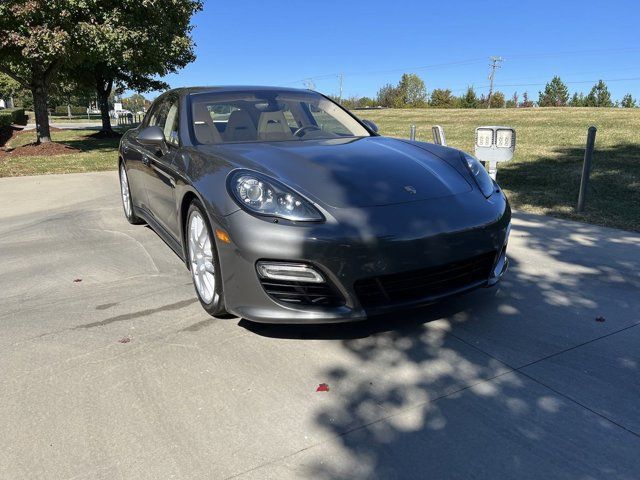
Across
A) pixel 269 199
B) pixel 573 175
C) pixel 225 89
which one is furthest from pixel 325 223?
pixel 573 175

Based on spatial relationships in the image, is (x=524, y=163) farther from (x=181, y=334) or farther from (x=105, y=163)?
(x=105, y=163)

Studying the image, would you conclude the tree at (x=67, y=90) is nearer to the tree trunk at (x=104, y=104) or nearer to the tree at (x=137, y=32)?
the tree trunk at (x=104, y=104)

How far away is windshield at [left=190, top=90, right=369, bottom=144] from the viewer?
3818 millimetres

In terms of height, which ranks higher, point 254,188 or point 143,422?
point 254,188

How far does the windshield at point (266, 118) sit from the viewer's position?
382cm

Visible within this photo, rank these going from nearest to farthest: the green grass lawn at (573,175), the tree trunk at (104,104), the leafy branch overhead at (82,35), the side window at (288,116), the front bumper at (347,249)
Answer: the front bumper at (347,249) → the side window at (288,116) → the green grass lawn at (573,175) → the leafy branch overhead at (82,35) → the tree trunk at (104,104)

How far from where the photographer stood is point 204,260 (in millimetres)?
3207

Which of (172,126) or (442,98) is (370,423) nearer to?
(172,126)

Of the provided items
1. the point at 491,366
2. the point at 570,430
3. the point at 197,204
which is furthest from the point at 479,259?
the point at 197,204

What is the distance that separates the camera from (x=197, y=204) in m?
3.13

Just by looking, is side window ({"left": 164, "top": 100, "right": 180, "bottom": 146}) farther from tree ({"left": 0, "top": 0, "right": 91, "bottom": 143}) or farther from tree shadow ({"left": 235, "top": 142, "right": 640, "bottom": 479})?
tree ({"left": 0, "top": 0, "right": 91, "bottom": 143})

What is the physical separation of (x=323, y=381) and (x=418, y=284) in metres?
0.72

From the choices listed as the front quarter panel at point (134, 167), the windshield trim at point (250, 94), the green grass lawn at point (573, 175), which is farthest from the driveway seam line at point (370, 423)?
the green grass lawn at point (573, 175)

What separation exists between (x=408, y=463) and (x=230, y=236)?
1407 mm
